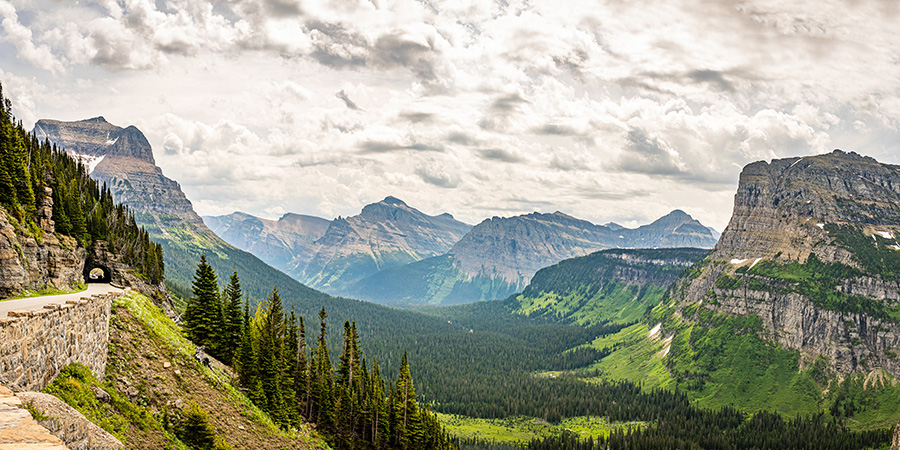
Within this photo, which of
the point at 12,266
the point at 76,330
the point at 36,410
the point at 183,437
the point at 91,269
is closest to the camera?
the point at 36,410

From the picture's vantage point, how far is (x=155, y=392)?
5338 cm

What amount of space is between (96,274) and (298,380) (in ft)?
139

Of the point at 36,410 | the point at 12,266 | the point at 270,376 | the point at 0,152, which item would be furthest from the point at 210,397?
the point at 0,152

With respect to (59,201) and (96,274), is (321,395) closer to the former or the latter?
(96,274)

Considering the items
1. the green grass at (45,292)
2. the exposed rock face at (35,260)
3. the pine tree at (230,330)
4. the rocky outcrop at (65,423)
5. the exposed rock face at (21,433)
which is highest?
the exposed rock face at (35,260)

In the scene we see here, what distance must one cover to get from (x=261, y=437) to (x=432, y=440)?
62711 millimetres

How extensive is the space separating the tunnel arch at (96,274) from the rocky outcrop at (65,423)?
235 ft

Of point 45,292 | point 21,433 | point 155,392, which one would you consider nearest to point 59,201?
point 45,292

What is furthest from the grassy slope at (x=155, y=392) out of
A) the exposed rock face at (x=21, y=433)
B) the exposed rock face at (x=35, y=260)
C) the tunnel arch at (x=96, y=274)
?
the tunnel arch at (x=96, y=274)

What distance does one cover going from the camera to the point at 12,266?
6247cm

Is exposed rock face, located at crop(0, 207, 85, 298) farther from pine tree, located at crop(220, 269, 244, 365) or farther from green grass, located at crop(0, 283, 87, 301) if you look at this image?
pine tree, located at crop(220, 269, 244, 365)

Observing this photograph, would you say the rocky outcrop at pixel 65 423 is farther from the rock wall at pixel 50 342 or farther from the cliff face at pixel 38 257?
the cliff face at pixel 38 257

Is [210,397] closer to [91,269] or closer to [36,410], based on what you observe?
[36,410]

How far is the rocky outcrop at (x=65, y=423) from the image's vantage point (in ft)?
93.0
